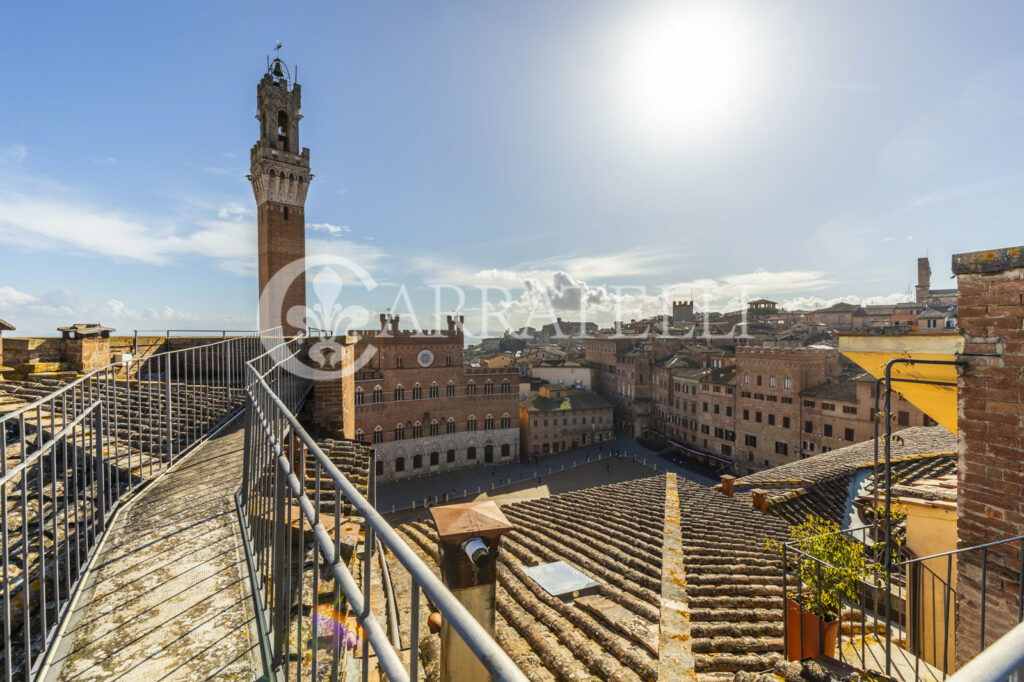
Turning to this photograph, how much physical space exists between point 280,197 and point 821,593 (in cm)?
3914

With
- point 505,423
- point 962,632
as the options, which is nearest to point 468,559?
point 962,632

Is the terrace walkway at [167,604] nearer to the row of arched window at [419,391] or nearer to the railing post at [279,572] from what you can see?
the railing post at [279,572]

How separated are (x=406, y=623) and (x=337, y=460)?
3.44m

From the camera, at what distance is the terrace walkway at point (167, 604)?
2.15 metres

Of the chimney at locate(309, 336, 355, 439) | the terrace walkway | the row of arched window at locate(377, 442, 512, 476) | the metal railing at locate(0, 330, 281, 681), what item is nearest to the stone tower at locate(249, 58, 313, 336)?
the row of arched window at locate(377, 442, 512, 476)

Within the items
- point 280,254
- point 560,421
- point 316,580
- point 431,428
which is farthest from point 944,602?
point 560,421

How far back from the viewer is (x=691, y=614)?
4.88 meters

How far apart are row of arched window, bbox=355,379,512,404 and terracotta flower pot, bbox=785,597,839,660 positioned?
33628 millimetres

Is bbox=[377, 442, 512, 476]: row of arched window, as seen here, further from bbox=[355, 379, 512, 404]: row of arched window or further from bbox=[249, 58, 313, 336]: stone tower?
bbox=[249, 58, 313, 336]: stone tower

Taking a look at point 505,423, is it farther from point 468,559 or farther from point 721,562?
point 468,559

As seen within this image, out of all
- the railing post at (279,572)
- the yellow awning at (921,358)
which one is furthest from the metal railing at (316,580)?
the yellow awning at (921,358)

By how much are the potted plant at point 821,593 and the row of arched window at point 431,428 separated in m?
33.2

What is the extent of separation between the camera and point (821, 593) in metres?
3.94

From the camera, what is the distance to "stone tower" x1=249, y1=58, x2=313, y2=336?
34094mm
